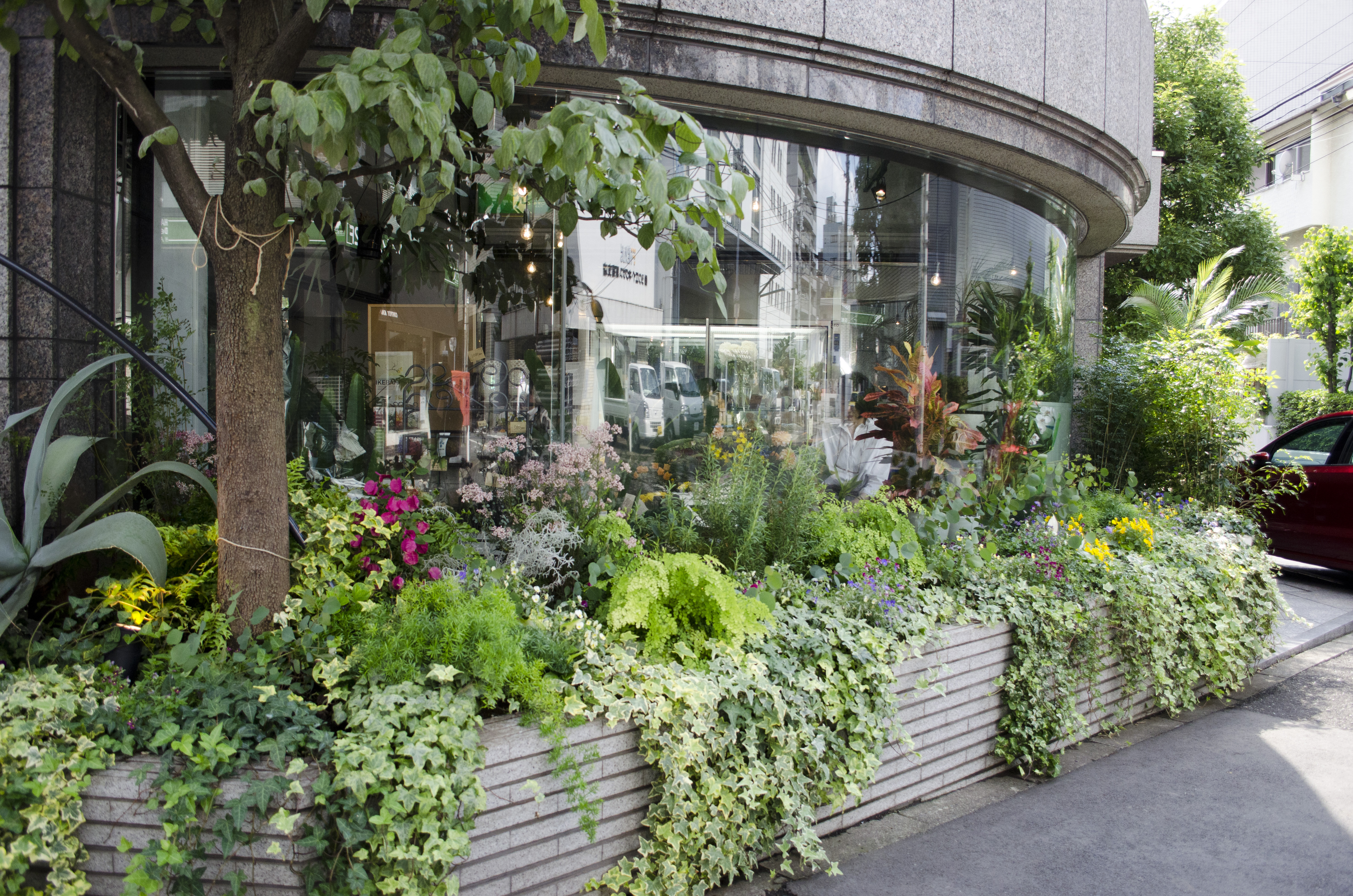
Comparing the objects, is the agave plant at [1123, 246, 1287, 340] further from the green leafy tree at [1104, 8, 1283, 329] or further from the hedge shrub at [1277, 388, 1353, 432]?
the hedge shrub at [1277, 388, 1353, 432]

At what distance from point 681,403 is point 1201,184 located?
19119 millimetres

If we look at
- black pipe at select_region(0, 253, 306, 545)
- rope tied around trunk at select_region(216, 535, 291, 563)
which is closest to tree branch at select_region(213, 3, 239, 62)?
black pipe at select_region(0, 253, 306, 545)

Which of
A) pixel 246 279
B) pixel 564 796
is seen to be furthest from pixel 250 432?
pixel 564 796

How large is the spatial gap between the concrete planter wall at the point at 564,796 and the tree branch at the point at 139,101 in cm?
184

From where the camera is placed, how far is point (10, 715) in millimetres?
2535

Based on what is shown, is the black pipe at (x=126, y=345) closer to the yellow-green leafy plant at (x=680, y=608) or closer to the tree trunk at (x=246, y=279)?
the tree trunk at (x=246, y=279)

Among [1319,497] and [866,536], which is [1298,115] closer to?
[1319,497]

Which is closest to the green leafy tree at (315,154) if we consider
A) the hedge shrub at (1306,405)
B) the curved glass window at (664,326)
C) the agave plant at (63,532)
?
the agave plant at (63,532)

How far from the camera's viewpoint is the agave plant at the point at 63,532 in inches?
119

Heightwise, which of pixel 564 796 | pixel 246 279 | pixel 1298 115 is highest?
pixel 1298 115

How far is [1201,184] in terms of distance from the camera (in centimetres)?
1952

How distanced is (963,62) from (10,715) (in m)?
5.58

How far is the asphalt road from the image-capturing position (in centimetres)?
322

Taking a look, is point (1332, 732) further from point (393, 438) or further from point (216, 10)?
point (216, 10)
